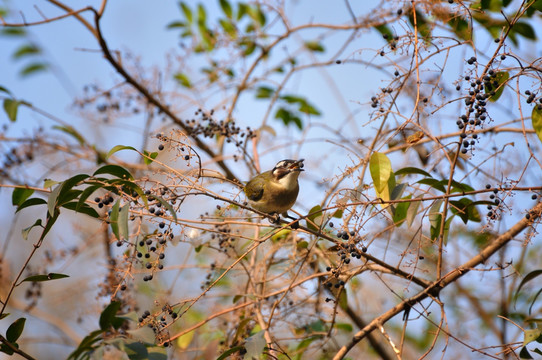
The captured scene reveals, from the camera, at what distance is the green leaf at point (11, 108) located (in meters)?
3.59

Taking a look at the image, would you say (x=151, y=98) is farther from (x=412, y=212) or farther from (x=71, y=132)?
(x=412, y=212)

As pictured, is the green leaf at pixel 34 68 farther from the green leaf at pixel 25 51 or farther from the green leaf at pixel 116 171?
the green leaf at pixel 116 171

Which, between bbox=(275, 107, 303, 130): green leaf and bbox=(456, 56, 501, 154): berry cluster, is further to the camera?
bbox=(275, 107, 303, 130): green leaf

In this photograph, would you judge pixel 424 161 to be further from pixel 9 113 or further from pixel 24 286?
pixel 24 286

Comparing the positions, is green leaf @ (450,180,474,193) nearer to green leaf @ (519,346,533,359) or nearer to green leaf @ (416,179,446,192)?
Result: green leaf @ (416,179,446,192)

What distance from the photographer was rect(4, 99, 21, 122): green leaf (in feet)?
11.8

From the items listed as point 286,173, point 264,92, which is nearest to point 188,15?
point 264,92

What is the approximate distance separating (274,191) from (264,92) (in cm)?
116

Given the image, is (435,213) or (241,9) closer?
(435,213)

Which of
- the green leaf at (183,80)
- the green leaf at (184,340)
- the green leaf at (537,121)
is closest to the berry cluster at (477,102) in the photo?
the green leaf at (537,121)

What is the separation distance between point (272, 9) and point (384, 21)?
3.08ft

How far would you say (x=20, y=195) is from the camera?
2600 millimetres

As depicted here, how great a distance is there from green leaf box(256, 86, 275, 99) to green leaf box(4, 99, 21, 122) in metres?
2.10

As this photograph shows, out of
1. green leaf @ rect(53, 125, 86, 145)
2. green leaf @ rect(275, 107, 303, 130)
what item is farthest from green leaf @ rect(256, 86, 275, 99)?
green leaf @ rect(53, 125, 86, 145)
